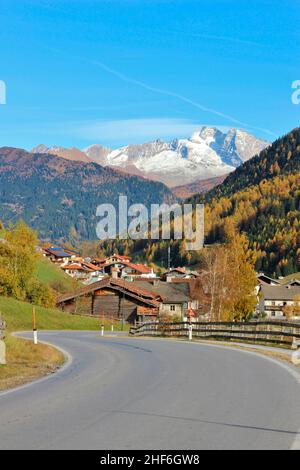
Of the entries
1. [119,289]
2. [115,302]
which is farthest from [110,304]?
[119,289]

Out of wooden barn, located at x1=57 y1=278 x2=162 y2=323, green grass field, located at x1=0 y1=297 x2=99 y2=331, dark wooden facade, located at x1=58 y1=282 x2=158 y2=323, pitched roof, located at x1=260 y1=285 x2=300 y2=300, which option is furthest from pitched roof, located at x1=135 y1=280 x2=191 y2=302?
pitched roof, located at x1=260 y1=285 x2=300 y2=300

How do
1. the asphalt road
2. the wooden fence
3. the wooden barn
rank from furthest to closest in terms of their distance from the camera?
the wooden barn
the wooden fence
the asphalt road

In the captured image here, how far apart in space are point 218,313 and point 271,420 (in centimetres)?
6103

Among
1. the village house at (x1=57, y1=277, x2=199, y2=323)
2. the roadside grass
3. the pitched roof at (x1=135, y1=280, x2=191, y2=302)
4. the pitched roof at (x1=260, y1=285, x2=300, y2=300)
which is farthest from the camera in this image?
the pitched roof at (x1=260, y1=285, x2=300, y2=300)

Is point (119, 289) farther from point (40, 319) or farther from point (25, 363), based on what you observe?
point (25, 363)

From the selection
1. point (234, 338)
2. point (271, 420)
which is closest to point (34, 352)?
point (234, 338)

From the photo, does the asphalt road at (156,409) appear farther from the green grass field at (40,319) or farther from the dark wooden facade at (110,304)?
the dark wooden facade at (110,304)

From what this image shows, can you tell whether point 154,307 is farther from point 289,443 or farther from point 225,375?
point 289,443

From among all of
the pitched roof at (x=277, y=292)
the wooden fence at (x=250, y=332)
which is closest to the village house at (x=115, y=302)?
the wooden fence at (x=250, y=332)

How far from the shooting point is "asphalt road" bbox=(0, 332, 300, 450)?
9.10 meters

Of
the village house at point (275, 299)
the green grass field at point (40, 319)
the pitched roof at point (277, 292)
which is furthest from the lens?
the pitched roof at point (277, 292)

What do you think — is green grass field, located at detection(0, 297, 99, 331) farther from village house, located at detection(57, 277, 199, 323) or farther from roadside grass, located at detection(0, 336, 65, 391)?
roadside grass, located at detection(0, 336, 65, 391)

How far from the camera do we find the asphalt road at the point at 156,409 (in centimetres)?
910

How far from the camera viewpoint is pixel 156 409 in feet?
38.5
